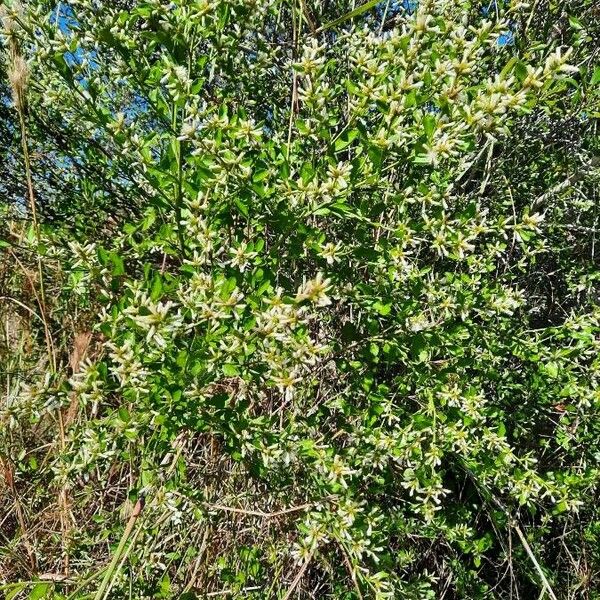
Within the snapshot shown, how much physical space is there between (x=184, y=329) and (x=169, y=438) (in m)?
0.30

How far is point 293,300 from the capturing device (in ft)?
3.83

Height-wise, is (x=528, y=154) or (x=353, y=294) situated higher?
(x=528, y=154)

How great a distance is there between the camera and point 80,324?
90.4 inches

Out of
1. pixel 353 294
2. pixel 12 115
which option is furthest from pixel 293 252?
pixel 12 115

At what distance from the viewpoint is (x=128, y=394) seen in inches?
49.5


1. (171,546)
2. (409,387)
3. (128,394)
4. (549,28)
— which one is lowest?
(171,546)

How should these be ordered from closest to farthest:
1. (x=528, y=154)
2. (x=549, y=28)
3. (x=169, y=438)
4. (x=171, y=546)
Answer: (x=169, y=438), (x=171, y=546), (x=549, y=28), (x=528, y=154)

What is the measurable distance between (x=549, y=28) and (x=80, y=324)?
1.82 meters

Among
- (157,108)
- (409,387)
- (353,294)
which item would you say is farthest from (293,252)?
(409,387)

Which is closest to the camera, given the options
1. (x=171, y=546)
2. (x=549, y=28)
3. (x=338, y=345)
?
(x=338, y=345)

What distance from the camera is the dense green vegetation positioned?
1.27 metres

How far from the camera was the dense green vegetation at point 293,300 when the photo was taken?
1268 millimetres

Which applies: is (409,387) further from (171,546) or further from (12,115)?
(12,115)

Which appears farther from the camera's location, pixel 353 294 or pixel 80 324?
pixel 80 324
